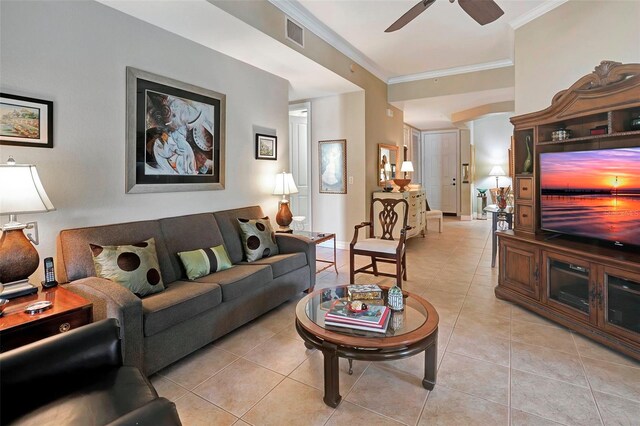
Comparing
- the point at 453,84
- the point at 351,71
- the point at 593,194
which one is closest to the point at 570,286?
the point at 593,194

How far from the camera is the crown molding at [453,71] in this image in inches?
203

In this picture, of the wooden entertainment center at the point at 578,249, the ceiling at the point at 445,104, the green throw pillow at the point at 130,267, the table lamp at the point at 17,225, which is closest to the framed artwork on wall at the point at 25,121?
the table lamp at the point at 17,225

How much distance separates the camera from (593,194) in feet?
8.73

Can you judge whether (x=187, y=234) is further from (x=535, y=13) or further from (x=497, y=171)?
(x=497, y=171)

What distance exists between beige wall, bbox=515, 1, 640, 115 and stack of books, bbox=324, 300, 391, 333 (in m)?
2.85

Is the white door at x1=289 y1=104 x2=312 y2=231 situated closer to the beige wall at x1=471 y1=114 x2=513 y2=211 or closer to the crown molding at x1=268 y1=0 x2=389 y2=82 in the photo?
the crown molding at x1=268 y1=0 x2=389 y2=82

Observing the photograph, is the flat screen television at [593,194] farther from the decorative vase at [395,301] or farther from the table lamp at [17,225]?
the table lamp at [17,225]

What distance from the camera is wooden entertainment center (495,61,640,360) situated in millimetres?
2285

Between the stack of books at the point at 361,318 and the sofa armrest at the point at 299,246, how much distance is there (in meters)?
1.48

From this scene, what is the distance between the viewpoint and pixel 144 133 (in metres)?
2.84

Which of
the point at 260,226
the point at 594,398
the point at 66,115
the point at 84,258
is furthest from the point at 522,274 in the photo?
the point at 66,115

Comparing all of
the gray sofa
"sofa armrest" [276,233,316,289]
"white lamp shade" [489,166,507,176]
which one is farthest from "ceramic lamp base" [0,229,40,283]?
"white lamp shade" [489,166,507,176]

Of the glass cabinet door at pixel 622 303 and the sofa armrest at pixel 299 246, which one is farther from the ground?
the sofa armrest at pixel 299 246

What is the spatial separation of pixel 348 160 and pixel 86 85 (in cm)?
379
